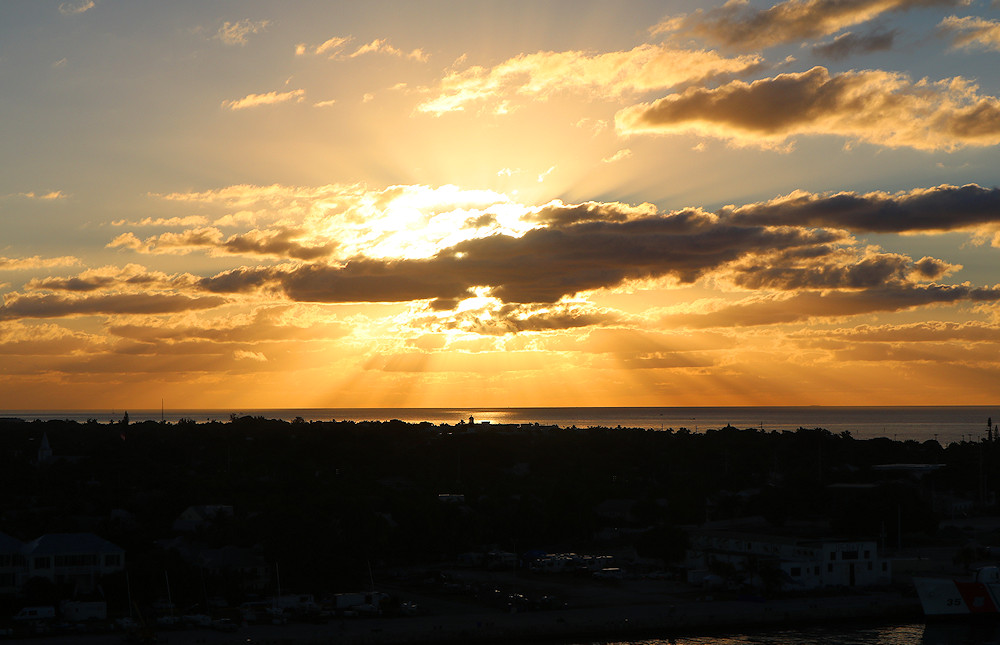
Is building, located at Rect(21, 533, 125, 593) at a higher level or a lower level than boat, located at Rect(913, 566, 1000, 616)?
higher

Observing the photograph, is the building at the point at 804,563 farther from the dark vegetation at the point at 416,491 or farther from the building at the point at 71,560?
the building at the point at 71,560

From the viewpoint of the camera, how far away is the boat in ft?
204

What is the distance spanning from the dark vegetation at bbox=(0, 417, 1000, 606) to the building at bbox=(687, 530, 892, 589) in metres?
5.30

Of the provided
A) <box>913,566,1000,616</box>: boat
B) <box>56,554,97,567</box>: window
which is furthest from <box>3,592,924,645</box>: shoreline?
<box>56,554,97,567</box>: window

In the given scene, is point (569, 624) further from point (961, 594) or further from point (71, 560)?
point (71, 560)

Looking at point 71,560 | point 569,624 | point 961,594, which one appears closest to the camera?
point 569,624

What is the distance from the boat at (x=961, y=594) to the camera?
204 feet

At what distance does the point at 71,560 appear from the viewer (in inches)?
2323

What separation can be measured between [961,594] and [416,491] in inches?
2067

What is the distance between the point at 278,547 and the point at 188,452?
8353 centimetres

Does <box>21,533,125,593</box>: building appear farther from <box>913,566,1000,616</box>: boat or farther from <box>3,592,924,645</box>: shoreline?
<box>913,566,1000,616</box>: boat

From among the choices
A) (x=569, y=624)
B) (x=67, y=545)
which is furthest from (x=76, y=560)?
(x=569, y=624)

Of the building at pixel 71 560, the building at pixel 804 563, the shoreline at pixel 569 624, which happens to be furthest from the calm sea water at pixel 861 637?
the building at pixel 71 560

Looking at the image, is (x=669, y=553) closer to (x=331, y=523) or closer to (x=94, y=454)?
(x=331, y=523)
